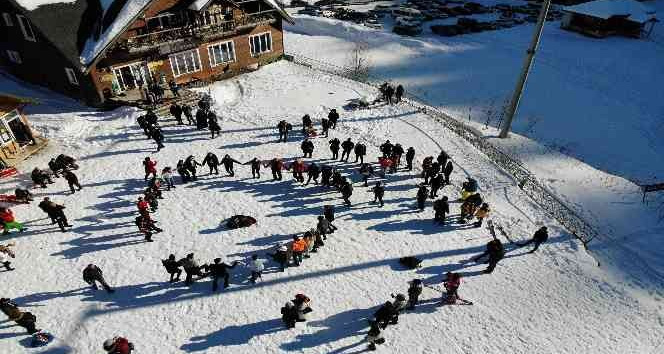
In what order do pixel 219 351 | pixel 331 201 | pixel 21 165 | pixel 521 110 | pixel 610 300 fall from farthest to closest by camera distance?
pixel 521 110
pixel 21 165
pixel 331 201
pixel 610 300
pixel 219 351

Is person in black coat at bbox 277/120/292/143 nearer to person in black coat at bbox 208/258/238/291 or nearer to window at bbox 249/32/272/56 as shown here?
person in black coat at bbox 208/258/238/291

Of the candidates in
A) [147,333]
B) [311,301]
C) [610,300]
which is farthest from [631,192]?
[147,333]

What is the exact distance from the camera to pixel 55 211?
54.0ft

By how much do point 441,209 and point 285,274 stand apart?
7230mm

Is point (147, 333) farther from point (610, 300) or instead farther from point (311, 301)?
point (610, 300)

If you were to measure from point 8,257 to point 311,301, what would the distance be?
11.7m

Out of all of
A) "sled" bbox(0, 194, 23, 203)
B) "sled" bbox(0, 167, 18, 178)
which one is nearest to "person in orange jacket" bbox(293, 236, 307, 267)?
"sled" bbox(0, 194, 23, 203)

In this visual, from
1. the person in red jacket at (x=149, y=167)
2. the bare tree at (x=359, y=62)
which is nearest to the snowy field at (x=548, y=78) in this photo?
the bare tree at (x=359, y=62)

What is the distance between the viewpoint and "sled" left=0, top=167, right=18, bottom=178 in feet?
65.8

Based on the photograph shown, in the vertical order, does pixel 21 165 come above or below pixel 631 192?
above

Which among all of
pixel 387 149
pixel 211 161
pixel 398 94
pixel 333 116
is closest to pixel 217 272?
pixel 211 161

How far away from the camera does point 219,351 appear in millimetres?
13125

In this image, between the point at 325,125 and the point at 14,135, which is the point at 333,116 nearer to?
the point at 325,125

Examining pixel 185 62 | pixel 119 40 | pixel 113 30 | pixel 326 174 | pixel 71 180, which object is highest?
pixel 113 30
